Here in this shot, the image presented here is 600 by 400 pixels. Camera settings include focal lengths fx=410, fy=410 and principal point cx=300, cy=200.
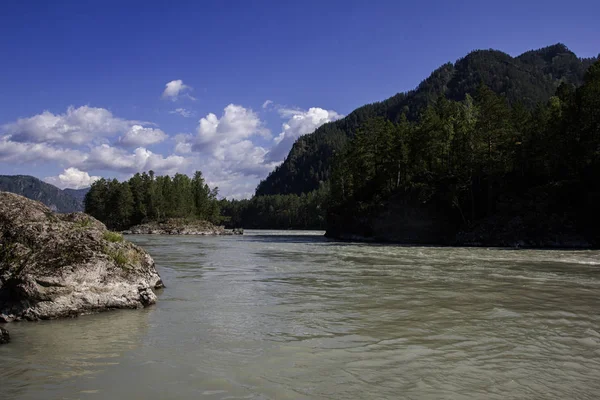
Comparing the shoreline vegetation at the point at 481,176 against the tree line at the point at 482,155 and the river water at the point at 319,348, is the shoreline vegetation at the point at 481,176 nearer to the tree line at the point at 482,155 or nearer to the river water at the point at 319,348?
the tree line at the point at 482,155

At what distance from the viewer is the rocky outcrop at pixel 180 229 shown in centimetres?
11106

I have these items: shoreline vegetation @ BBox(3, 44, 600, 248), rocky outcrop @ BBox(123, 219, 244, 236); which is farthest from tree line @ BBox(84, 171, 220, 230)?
shoreline vegetation @ BBox(3, 44, 600, 248)

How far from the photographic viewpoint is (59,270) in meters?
10.0

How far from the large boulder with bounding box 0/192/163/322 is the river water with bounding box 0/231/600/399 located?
544mm

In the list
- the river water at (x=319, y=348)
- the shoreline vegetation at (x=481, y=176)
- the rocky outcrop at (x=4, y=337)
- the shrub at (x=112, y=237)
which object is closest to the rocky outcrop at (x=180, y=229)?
the shoreline vegetation at (x=481, y=176)

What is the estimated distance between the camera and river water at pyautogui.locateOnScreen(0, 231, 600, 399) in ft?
18.5

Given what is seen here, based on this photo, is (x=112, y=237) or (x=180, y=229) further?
(x=180, y=229)

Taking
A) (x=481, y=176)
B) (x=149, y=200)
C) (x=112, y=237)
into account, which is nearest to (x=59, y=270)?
(x=112, y=237)

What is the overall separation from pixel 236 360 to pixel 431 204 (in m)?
60.5

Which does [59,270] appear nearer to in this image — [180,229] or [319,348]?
[319,348]

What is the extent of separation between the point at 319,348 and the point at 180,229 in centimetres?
10864

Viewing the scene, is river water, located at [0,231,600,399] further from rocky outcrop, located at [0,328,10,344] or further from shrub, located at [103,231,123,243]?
shrub, located at [103,231,123,243]

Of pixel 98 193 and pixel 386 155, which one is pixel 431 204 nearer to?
pixel 386 155

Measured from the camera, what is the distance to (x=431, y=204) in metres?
63.4
